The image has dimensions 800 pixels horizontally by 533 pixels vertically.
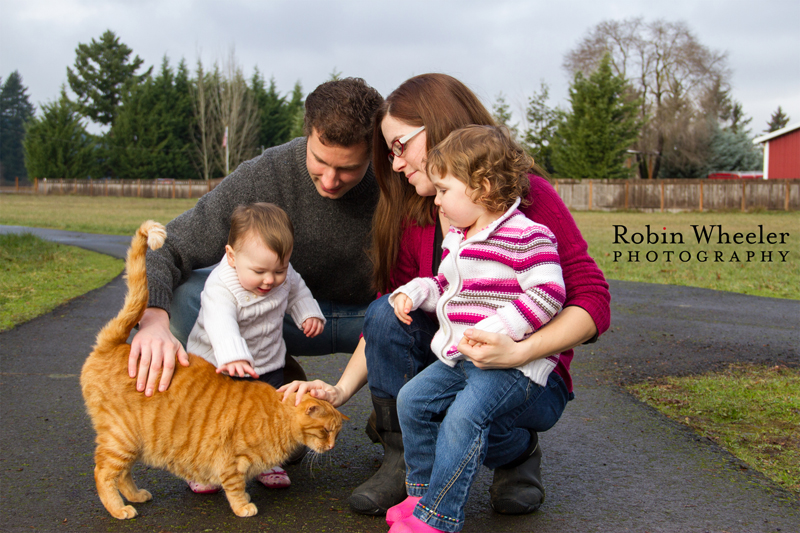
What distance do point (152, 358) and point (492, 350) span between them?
1290 millimetres

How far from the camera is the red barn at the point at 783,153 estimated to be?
113 feet

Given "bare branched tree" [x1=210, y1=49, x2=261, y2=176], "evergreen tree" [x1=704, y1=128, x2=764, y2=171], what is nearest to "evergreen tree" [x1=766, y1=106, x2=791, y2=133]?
"evergreen tree" [x1=704, y1=128, x2=764, y2=171]

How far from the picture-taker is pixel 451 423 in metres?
2.20

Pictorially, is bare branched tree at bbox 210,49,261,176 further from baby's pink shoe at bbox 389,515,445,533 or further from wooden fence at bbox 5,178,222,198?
baby's pink shoe at bbox 389,515,445,533

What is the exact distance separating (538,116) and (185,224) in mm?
39206

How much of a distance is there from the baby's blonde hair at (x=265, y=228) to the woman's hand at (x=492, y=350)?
972mm

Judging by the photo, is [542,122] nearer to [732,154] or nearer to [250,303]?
[732,154]

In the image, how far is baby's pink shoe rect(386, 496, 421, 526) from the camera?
233 cm

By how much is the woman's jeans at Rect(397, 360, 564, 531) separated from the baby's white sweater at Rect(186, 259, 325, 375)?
29.5 inches

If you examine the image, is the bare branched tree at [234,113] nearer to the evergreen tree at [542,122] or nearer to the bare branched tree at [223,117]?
the bare branched tree at [223,117]

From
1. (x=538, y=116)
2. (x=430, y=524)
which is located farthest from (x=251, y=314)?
(x=538, y=116)

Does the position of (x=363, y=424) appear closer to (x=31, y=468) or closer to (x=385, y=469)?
(x=385, y=469)

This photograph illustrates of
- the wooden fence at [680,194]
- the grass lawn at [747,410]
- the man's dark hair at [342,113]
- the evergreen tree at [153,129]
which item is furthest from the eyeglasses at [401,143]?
the evergreen tree at [153,129]

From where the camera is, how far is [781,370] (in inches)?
180
